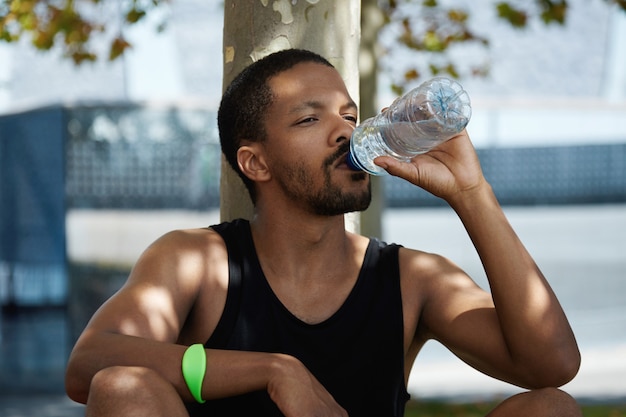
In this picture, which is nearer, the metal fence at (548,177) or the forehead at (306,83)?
the forehead at (306,83)

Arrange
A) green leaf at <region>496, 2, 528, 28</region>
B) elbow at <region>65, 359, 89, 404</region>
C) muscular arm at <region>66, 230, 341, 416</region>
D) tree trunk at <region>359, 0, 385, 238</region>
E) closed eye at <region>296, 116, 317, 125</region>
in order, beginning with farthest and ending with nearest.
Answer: green leaf at <region>496, 2, 528, 28</region> < tree trunk at <region>359, 0, 385, 238</region> < closed eye at <region>296, 116, 317, 125</region> < elbow at <region>65, 359, 89, 404</region> < muscular arm at <region>66, 230, 341, 416</region>

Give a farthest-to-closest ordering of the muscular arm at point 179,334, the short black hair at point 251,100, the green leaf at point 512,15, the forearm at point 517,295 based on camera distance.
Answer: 1. the green leaf at point 512,15
2. the short black hair at point 251,100
3. the forearm at point 517,295
4. the muscular arm at point 179,334

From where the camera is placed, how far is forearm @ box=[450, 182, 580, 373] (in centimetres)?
295

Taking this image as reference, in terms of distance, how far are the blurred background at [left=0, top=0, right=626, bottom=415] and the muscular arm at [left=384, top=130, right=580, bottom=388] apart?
159 inches

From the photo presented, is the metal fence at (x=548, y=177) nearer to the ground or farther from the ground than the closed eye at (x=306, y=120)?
nearer to the ground

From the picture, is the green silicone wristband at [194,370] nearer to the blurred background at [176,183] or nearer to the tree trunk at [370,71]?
the tree trunk at [370,71]

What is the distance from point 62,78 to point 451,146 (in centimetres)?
789

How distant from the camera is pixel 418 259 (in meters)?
3.23

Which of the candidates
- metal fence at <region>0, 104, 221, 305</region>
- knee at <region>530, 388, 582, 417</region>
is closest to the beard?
knee at <region>530, 388, 582, 417</region>

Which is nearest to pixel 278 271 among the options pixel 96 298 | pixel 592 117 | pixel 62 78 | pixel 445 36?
pixel 96 298

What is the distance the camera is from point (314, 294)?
314 centimetres

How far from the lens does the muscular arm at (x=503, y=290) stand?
2.95 metres

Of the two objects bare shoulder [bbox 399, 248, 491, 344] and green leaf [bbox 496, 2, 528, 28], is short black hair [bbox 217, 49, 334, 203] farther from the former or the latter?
green leaf [bbox 496, 2, 528, 28]

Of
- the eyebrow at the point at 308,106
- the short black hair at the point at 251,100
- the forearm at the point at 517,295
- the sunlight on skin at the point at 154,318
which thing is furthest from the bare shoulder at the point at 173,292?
the forearm at the point at 517,295
